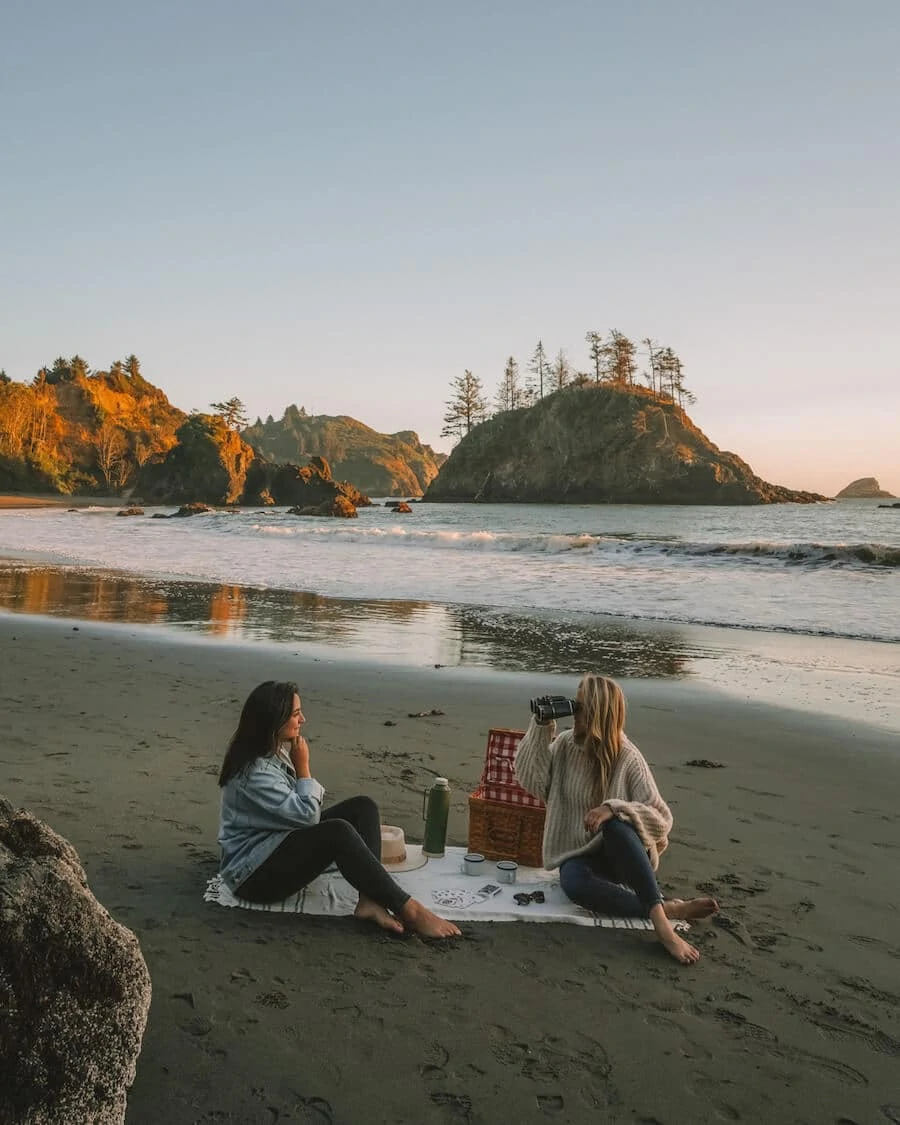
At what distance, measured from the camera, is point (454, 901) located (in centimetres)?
431

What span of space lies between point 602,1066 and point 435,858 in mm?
2001

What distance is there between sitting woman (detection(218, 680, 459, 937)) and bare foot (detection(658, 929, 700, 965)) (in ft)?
3.22

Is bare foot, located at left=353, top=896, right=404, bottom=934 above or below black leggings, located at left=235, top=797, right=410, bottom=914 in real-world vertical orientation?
below

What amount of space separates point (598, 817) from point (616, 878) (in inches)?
12.8

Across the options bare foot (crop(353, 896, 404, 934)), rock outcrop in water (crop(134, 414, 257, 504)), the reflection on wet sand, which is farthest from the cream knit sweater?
rock outcrop in water (crop(134, 414, 257, 504))

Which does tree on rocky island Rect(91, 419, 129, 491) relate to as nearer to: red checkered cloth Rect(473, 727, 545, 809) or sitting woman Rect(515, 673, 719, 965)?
red checkered cloth Rect(473, 727, 545, 809)

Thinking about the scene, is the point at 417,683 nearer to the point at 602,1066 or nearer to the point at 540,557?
the point at 602,1066

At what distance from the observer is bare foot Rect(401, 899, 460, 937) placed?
394 centimetres

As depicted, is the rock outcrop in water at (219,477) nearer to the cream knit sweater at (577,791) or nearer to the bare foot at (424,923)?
the cream knit sweater at (577,791)

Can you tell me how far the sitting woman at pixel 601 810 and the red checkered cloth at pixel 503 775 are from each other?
242 millimetres

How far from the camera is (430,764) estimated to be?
21.5ft

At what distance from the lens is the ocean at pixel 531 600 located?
A: 11.0 m

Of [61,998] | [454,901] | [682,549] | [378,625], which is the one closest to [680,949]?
[454,901]

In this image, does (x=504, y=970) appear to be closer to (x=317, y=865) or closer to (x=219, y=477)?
(x=317, y=865)
